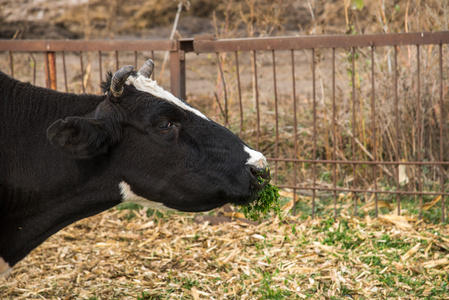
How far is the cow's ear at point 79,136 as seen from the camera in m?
2.82

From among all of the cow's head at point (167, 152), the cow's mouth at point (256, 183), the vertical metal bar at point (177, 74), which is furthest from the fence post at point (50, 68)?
the cow's mouth at point (256, 183)

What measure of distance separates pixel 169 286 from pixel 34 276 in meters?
1.13

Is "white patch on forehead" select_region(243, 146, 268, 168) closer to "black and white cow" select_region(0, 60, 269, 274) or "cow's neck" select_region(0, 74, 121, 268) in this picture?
"black and white cow" select_region(0, 60, 269, 274)

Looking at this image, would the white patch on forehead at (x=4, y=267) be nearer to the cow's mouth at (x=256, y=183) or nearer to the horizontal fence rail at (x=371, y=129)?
the cow's mouth at (x=256, y=183)

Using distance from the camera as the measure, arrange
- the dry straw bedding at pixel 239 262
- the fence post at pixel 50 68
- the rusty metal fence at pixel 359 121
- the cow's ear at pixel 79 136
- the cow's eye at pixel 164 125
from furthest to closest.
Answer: the fence post at pixel 50 68
the rusty metal fence at pixel 359 121
the dry straw bedding at pixel 239 262
the cow's eye at pixel 164 125
the cow's ear at pixel 79 136

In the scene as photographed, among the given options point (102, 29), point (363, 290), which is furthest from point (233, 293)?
point (102, 29)

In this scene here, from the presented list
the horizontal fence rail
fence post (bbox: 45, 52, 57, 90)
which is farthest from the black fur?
fence post (bbox: 45, 52, 57, 90)

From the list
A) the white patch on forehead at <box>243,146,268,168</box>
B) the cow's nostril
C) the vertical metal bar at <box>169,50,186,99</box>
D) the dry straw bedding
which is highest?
the vertical metal bar at <box>169,50,186,99</box>

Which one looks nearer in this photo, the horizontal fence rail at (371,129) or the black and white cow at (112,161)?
the black and white cow at (112,161)

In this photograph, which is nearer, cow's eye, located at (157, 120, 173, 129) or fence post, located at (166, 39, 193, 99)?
cow's eye, located at (157, 120, 173, 129)

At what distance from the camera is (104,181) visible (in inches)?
123

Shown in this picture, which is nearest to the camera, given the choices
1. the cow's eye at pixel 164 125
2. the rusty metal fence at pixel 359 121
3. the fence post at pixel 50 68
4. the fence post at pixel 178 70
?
the cow's eye at pixel 164 125

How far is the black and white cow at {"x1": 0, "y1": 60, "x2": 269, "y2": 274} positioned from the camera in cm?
308

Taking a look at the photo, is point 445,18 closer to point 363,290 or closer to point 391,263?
point 391,263
